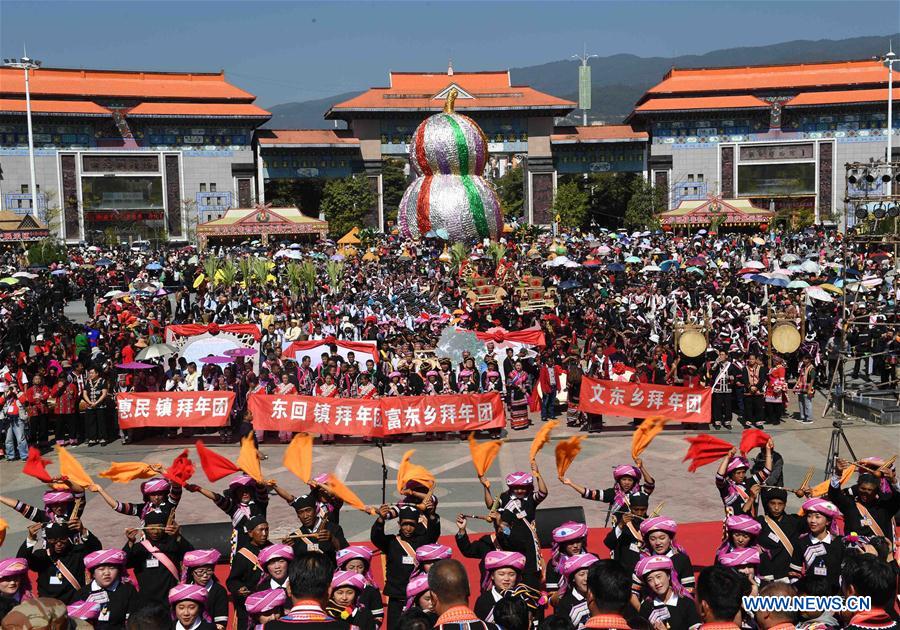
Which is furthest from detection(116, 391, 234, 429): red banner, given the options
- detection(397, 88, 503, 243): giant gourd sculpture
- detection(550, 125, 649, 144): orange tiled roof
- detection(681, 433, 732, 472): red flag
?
detection(550, 125, 649, 144): orange tiled roof

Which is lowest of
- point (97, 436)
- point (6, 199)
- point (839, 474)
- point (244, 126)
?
point (97, 436)

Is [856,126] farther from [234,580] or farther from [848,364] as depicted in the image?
[234,580]

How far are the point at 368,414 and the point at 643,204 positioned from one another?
157 feet

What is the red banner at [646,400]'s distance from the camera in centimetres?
1571

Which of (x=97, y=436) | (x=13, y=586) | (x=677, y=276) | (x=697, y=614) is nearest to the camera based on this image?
(x=697, y=614)

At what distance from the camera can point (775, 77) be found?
63.3 m

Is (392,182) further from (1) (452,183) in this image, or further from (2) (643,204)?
(1) (452,183)

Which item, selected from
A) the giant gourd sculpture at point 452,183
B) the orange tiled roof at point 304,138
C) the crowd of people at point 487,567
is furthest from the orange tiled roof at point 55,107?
the crowd of people at point 487,567

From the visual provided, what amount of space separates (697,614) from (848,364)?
54.7 ft

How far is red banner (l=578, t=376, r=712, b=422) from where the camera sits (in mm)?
15711

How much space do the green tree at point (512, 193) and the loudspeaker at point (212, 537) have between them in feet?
163

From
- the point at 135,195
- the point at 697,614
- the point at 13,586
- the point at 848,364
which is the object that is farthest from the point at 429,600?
the point at 135,195

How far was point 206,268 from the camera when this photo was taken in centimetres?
3009

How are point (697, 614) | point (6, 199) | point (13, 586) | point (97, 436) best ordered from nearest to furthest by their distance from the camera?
point (697, 614)
point (13, 586)
point (97, 436)
point (6, 199)
